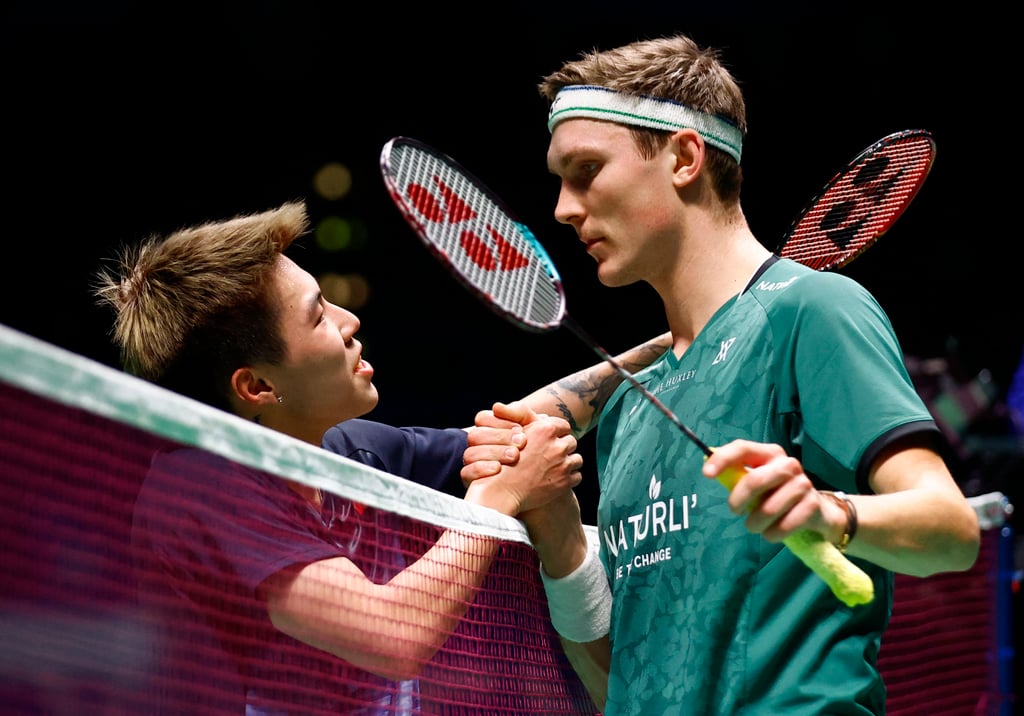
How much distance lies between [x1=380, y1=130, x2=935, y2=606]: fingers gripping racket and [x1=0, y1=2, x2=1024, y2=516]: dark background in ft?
8.79

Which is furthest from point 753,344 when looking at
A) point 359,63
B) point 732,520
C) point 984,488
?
point 359,63

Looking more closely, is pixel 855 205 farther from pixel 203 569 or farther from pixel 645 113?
pixel 203 569

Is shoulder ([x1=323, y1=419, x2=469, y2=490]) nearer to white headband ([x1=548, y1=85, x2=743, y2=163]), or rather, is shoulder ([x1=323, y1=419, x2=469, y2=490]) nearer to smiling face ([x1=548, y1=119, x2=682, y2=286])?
smiling face ([x1=548, y1=119, x2=682, y2=286])

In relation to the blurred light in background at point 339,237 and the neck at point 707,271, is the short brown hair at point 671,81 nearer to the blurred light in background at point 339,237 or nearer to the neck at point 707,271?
the neck at point 707,271

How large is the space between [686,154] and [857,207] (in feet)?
1.98

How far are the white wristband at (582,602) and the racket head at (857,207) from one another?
0.85 meters

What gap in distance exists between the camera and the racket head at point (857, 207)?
245cm

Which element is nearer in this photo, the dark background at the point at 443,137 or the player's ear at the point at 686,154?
the player's ear at the point at 686,154

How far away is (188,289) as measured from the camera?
208 cm

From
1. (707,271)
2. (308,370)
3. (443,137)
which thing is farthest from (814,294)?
(443,137)

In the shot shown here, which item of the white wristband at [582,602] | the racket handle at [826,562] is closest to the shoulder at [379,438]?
the white wristband at [582,602]

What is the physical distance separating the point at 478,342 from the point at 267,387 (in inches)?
144

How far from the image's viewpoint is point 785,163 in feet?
18.5

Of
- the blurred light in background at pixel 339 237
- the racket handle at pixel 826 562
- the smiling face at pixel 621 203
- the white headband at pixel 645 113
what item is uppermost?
the blurred light in background at pixel 339 237
